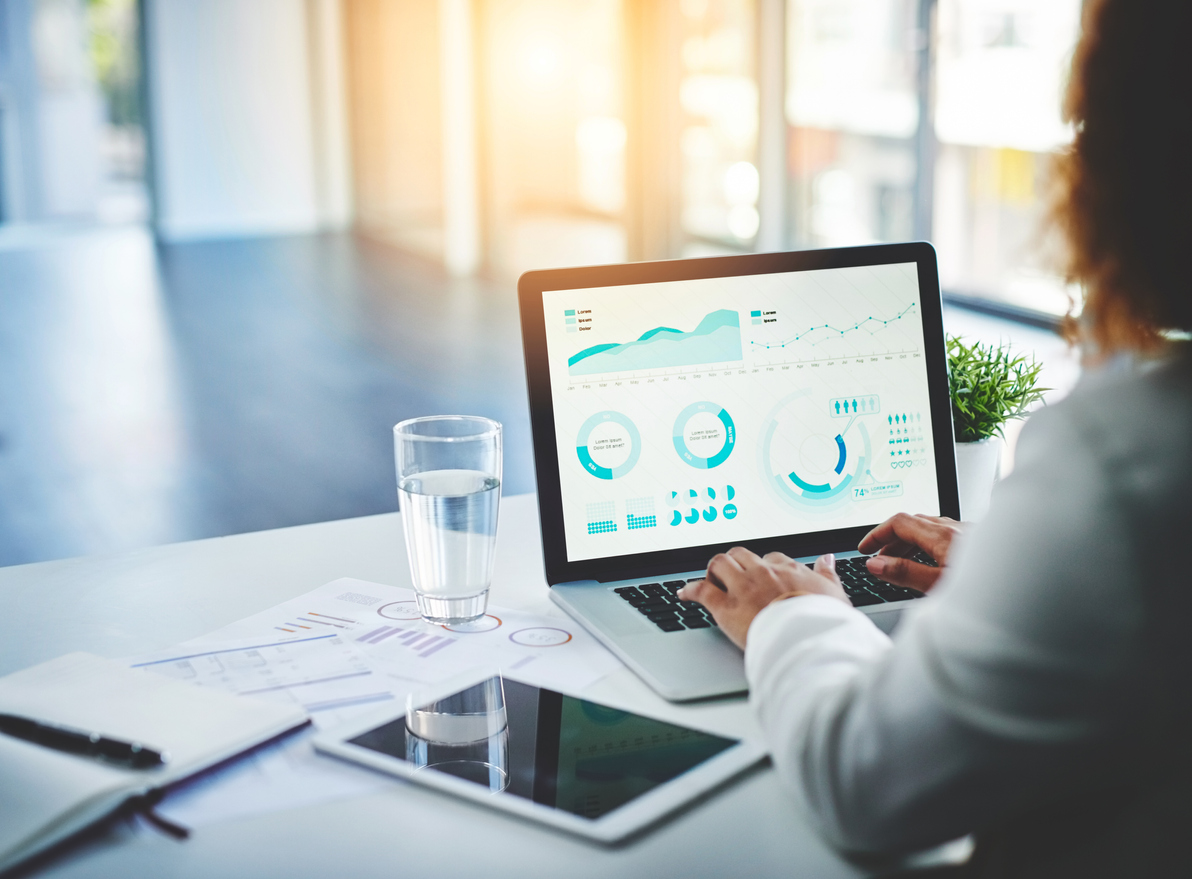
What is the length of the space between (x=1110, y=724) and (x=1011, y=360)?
663 millimetres

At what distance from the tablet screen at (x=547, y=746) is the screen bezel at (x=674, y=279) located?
22 centimetres

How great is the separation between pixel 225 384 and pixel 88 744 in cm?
461

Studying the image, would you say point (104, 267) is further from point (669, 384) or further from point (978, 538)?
point (978, 538)

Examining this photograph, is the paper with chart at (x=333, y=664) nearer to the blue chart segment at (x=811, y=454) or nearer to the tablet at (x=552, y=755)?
the tablet at (x=552, y=755)

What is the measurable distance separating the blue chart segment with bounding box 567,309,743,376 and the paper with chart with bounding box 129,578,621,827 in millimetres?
229

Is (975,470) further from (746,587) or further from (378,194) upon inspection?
(378,194)

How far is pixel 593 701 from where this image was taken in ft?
2.65

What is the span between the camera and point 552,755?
731 mm

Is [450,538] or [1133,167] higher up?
[1133,167]

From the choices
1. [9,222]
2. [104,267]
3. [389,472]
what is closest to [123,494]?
[389,472]

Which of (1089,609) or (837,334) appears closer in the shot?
(1089,609)

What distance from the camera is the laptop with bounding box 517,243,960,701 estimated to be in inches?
40.3

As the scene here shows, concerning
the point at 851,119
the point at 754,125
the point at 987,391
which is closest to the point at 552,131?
the point at 754,125

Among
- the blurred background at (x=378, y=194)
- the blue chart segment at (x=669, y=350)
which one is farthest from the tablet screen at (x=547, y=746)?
the blurred background at (x=378, y=194)
